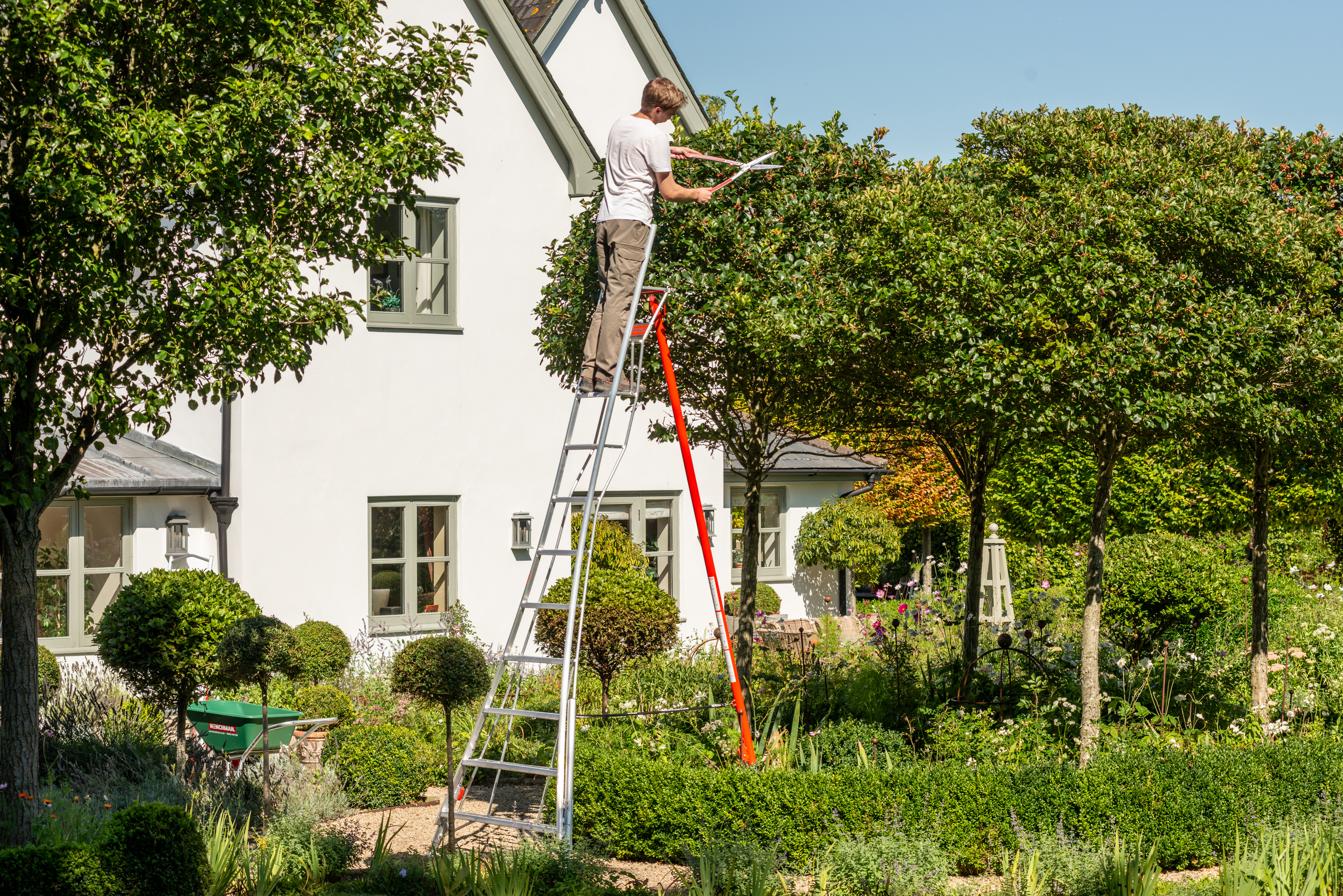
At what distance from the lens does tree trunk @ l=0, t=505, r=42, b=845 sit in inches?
245

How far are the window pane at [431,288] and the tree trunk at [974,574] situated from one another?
6.04m

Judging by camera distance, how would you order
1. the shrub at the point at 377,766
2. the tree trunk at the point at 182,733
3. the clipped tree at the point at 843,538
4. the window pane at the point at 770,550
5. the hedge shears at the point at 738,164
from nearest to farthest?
the hedge shears at the point at 738,164
the tree trunk at the point at 182,733
the shrub at the point at 377,766
the clipped tree at the point at 843,538
the window pane at the point at 770,550

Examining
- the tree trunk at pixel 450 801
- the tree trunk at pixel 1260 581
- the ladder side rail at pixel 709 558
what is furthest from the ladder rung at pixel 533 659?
the tree trunk at pixel 1260 581

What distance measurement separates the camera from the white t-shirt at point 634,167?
6.84m

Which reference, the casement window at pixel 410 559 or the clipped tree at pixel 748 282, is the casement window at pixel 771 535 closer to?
the casement window at pixel 410 559

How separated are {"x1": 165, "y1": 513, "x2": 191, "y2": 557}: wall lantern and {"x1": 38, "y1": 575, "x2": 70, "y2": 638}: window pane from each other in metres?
0.95

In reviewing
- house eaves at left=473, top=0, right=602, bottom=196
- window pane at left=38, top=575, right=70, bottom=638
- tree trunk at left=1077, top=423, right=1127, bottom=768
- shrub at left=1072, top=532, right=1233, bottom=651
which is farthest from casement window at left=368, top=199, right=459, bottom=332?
tree trunk at left=1077, top=423, right=1127, bottom=768

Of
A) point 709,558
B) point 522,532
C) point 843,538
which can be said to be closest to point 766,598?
point 843,538

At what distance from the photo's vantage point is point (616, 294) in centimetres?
703

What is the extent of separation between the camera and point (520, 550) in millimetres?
12969

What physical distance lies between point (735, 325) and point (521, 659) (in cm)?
245

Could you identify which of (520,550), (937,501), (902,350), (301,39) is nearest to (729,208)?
(902,350)

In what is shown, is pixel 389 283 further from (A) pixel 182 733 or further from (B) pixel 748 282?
(B) pixel 748 282

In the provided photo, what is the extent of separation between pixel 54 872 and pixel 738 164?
5347 mm
